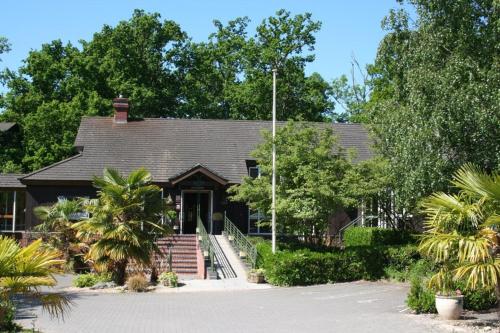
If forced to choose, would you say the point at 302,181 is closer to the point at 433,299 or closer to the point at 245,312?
the point at 245,312

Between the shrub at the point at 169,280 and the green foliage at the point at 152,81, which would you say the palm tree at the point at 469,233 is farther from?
the green foliage at the point at 152,81

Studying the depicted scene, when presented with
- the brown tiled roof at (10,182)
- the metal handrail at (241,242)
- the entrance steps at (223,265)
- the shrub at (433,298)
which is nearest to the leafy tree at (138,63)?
the brown tiled roof at (10,182)

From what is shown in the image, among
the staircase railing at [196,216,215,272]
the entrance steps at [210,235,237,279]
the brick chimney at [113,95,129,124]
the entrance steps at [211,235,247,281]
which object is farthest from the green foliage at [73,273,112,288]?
the brick chimney at [113,95,129,124]

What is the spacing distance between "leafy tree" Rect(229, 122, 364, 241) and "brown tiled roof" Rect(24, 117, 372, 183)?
251 inches

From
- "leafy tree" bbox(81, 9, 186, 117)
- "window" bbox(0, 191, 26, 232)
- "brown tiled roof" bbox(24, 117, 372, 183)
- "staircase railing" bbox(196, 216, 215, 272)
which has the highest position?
"leafy tree" bbox(81, 9, 186, 117)

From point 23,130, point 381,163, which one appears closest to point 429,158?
point 381,163

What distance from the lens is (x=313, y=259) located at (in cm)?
2320

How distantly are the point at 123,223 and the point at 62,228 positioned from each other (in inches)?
230

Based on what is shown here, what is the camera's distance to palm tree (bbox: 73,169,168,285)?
70.1 ft

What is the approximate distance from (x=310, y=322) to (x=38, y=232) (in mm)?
16915

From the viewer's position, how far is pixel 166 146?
3494 cm

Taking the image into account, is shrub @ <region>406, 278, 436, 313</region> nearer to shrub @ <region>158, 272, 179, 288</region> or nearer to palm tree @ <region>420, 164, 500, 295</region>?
palm tree @ <region>420, 164, 500, 295</region>

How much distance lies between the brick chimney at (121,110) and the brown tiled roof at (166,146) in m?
0.37

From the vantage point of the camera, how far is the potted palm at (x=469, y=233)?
39.5ft
